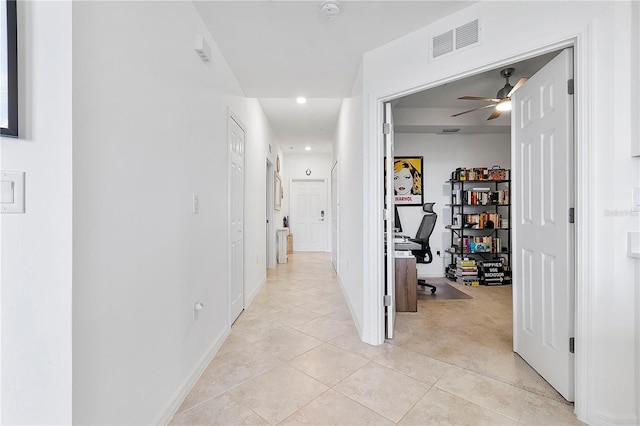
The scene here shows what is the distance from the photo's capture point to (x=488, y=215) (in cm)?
459

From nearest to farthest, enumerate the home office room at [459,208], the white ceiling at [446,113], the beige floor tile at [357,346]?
the beige floor tile at [357,346], the home office room at [459,208], the white ceiling at [446,113]

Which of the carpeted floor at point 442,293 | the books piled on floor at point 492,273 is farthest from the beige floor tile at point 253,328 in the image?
the books piled on floor at point 492,273

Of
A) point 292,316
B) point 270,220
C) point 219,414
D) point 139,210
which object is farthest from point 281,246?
point 139,210

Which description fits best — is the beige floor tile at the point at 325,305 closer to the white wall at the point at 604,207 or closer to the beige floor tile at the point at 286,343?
the beige floor tile at the point at 286,343

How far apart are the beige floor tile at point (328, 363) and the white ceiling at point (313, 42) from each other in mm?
2431

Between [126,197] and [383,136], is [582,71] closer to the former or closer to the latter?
[383,136]

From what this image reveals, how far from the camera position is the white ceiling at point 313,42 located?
75.7 inches

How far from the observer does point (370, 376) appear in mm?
1909

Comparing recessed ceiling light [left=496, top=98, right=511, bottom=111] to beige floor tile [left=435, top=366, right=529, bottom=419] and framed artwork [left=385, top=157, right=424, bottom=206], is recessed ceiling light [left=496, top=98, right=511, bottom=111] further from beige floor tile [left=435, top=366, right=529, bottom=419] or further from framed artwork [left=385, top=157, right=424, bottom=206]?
beige floor tile [left=435, top=366, right=529, bottom=419]

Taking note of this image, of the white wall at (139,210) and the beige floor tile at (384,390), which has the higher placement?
the white wall at (139,210)

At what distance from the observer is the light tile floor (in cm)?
155

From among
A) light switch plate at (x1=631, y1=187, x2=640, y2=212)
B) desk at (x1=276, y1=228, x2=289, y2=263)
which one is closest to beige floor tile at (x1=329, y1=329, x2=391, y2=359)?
light switch plate at (x1=631, y1=187, x2=640, y2=212)

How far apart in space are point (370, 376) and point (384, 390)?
16 centimetres

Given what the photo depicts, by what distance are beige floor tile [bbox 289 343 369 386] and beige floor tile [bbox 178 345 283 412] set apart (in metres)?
0.19
